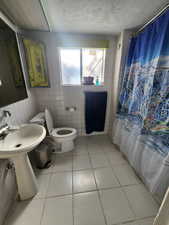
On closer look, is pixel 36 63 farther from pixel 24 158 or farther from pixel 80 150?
pixel 80 150

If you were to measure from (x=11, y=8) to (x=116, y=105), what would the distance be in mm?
2023

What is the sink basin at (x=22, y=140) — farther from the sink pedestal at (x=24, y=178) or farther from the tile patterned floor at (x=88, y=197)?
the tile patterned floor at (x=88, y=197)

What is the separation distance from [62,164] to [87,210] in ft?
2.35

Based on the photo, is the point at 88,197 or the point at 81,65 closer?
the point at 88,197

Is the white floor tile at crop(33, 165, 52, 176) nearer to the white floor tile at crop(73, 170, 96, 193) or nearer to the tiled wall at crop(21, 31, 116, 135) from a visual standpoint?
the white floor tile at crop(73, 170, 96, 193)

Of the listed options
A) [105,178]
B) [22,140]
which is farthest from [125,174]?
[22,140]

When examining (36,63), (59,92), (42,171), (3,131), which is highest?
(36,63)

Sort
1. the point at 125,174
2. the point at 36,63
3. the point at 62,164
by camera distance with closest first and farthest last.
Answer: the point at 125,174 < the point at 62,164 < the point at 36,63

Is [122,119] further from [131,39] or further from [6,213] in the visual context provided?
Result: [6,213]

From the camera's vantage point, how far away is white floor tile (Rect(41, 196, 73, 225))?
92 cm

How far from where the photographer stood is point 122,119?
1.75m

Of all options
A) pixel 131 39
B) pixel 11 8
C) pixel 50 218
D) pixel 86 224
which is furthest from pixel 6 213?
pixel 131 39

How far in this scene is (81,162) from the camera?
1.61m

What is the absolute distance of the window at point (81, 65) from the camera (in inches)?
75.0
